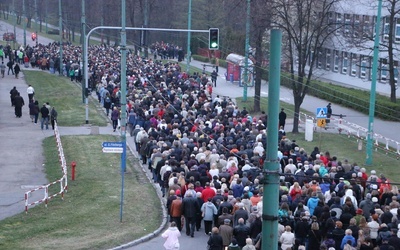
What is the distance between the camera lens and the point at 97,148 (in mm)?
33500

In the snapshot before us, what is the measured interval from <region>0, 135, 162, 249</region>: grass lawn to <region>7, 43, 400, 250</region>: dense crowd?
0.91m

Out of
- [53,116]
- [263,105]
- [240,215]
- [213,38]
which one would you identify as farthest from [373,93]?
[263,105]

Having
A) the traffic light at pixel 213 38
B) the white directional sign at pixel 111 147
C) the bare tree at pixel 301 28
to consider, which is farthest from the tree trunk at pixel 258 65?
the white directional sign at pixel 111 147

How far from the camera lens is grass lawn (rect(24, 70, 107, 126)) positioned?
42.0 meters

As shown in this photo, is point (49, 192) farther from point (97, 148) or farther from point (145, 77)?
point (145, 77)

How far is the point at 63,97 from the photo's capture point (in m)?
50.3

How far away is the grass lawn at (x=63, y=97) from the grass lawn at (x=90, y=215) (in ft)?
38.9

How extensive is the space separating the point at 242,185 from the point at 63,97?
101 feet

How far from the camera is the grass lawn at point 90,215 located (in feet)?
63.4

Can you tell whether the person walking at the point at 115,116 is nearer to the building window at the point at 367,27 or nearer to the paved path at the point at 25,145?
the paved path at the point at 25,145

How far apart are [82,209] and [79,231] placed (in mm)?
2424

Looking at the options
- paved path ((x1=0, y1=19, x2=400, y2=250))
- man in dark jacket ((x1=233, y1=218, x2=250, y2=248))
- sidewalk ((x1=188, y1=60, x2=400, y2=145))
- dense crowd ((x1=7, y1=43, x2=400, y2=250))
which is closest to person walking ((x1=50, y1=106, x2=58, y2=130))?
paved path ((x1=0, y1=19, x2=400, y2=250))

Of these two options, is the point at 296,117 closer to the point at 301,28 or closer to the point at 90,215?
the point at 301,28

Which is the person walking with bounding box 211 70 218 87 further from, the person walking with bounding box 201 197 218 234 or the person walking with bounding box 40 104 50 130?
the person walking with bounding box 201 197 218 234
